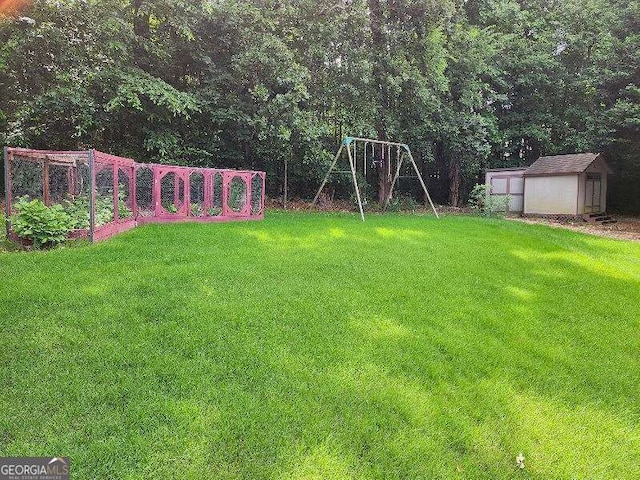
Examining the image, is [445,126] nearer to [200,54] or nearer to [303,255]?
[200,54]

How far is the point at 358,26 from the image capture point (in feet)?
48.3

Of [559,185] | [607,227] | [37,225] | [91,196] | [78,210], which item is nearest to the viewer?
[37,225]

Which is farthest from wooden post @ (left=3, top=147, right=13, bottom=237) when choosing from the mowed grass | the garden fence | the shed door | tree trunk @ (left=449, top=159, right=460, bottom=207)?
the shed door

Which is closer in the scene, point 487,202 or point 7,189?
point 7,189

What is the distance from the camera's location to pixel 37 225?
5996 mm

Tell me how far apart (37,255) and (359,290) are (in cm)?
383

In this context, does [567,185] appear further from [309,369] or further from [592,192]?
[309,369]

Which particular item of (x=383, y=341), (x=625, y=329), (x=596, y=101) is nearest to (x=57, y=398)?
(x=383, y=341)

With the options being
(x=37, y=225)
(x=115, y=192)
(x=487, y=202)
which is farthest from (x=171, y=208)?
(x=487, y=202)

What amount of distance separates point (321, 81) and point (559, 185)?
904cm

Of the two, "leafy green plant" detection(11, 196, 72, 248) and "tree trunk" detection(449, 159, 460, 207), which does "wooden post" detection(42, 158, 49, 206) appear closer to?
"leafy green plant" detection(11, 196, 72, 248)

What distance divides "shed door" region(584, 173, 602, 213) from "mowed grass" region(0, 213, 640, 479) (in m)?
12.1

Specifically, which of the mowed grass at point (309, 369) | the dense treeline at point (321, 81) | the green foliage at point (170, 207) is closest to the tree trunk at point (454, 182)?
the dense treeline at point (321, 81)

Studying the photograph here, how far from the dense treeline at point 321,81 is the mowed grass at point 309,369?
8.23m
